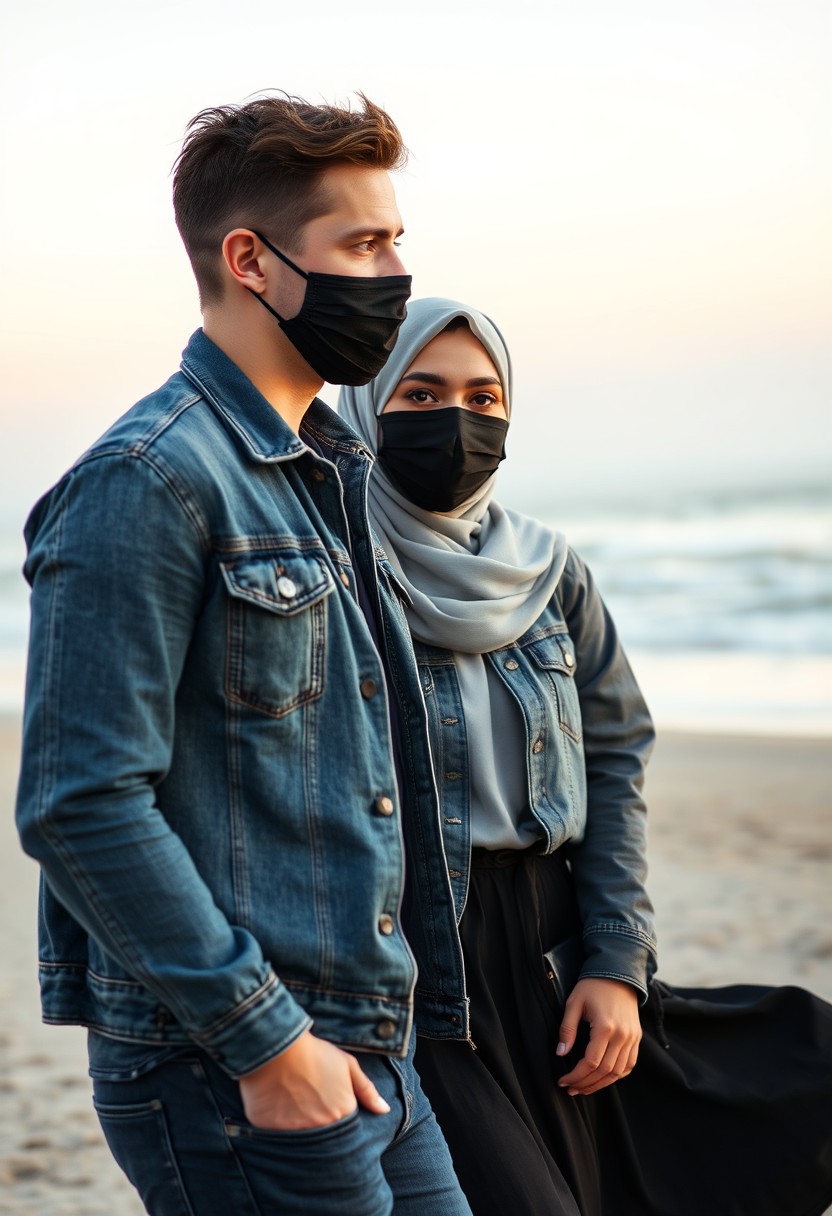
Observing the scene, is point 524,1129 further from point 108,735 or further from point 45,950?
point 108,735

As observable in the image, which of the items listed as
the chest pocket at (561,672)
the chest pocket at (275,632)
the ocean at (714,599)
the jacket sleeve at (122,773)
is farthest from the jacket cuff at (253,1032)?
the ocean at (714,599)

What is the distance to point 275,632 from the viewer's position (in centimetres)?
173

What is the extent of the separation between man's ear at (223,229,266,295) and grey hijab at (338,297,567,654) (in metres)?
0.75

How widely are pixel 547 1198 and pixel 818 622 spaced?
13555mm

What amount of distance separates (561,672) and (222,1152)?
1.33 m

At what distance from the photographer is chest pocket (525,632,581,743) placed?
272cm

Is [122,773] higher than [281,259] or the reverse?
the reverse

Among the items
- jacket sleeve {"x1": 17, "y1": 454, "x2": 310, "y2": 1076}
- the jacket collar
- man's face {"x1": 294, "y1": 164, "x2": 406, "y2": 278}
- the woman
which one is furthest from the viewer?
the woman

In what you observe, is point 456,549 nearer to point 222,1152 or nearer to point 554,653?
point 554,653

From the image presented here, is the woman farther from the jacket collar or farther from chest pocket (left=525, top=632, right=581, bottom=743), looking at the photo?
the jacket collar

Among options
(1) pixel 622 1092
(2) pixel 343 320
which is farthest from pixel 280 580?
(1) pixel 622 1092

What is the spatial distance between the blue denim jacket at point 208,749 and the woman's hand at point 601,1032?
867 millimetres

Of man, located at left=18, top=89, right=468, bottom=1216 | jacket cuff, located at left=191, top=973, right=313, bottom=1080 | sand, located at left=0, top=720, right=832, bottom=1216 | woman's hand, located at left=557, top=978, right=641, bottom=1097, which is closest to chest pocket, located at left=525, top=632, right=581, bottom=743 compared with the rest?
woman's hand, located at left=557, top=978, right=641, bottom=1097

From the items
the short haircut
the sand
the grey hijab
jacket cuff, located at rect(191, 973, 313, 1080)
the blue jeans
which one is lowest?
the sand
